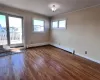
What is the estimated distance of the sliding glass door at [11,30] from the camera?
162 inches

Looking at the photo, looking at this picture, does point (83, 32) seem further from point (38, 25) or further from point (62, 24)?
point (38, 25)

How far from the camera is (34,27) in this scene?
17.0 ft

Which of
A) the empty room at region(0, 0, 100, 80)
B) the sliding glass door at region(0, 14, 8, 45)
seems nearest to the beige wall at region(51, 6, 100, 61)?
the empty room at region(0, 0, 100, 80)

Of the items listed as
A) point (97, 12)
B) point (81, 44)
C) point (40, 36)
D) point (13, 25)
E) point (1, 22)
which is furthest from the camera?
point (40, 36)

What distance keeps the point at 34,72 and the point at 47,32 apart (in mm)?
3985

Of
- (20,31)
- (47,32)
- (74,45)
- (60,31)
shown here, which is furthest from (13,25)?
(74,45)

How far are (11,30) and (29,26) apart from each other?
3.56ft

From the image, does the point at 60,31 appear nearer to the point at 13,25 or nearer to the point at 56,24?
the point at 56,24

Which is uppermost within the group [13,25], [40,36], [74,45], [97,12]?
[97,12]

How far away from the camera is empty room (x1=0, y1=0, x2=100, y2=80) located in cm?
235

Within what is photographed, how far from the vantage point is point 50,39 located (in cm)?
601

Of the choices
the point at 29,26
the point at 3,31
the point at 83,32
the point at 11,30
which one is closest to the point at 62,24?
the point at 83,32

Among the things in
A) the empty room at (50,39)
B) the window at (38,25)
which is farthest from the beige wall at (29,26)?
the window at (38,25)

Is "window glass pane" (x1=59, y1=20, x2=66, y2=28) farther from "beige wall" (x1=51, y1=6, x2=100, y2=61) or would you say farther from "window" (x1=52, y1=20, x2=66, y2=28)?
"beige wall" (x1=51, y1=6, x2=100, y2=61)
